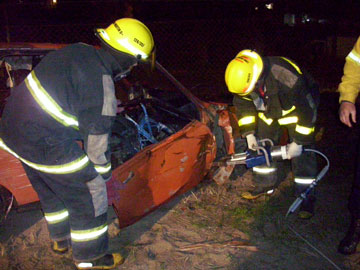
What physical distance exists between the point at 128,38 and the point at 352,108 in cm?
168

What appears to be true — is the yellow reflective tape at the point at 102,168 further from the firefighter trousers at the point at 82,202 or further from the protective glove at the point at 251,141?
the protective glove at the point at 251,141

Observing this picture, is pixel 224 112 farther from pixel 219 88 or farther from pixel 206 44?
pixel 206 44

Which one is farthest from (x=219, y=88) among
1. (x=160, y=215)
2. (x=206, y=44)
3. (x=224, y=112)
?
(x=160, y=215)

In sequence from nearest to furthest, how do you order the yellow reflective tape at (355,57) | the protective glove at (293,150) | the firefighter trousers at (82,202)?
the firefighter trousers at (82,202) → the yellow reflective tape at (355,57) → the protective glove at (293,150)

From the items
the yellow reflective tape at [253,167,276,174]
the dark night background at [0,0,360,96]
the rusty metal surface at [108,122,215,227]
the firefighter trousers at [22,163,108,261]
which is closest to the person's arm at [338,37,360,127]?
the yellow reflective tape at [253,167,276,174]

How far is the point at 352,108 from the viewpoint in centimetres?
265

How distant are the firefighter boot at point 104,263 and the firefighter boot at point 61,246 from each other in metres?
0.27

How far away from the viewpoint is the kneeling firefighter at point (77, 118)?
2.25 m

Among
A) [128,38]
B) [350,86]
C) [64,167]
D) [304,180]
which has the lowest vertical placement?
[304,180]

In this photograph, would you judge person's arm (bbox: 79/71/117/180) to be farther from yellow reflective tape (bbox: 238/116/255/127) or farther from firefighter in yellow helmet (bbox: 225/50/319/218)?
yellow reflective tape (bbox: 238/116/255/127)

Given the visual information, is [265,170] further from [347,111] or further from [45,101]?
[45,101]

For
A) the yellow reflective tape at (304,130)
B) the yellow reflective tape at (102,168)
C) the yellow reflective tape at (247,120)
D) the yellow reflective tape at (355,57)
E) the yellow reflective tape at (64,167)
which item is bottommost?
the yellow reflective tape at (247,120)

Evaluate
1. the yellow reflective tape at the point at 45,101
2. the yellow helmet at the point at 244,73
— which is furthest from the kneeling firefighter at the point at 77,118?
the yellow helmet at the point at 244,73

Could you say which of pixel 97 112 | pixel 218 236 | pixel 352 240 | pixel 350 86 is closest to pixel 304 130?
pixel 350 86
